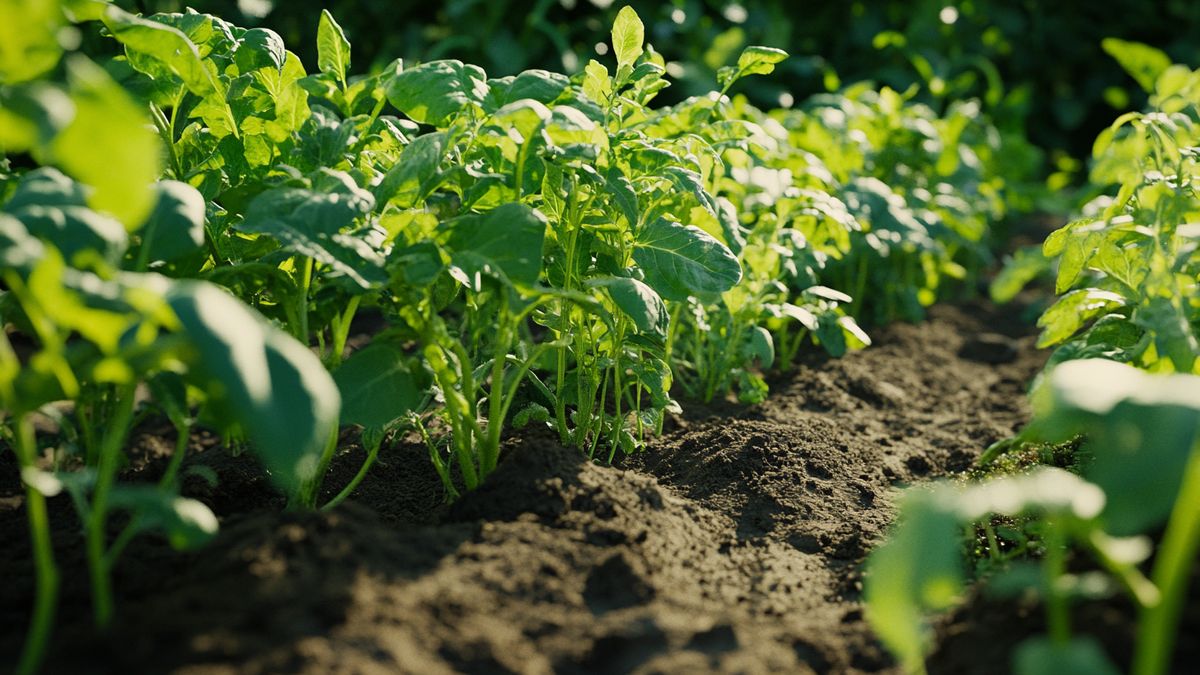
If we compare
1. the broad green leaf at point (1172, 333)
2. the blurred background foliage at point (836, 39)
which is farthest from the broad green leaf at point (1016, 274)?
the blurred background foliage at point (836, 39)

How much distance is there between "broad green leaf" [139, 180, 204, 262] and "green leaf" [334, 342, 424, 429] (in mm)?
381

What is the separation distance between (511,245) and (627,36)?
0.69 metres

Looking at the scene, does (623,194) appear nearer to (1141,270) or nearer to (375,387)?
(375,387)

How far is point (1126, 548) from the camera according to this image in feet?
4.43

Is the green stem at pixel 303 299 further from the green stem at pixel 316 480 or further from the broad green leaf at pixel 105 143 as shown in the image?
the broad green leaf at pixel 105 143

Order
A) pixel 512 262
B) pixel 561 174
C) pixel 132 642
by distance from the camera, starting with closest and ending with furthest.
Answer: pixel 132 642, pixel 512 262, pixel 561 174

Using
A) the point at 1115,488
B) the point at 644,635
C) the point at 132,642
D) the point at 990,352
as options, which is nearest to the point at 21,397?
the point at 132,642

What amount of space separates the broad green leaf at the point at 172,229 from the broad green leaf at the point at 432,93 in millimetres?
562

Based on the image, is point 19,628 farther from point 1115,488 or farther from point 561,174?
point 1115,488

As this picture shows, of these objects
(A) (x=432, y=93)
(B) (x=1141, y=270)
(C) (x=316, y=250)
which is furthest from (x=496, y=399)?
(B) (x=1141, y=270)

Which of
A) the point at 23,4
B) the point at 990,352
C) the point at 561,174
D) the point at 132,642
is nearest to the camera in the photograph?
the point at 23,4

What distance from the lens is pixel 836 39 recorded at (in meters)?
7.16

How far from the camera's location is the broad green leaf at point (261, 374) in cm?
127

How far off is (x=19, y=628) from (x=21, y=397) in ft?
1.41
